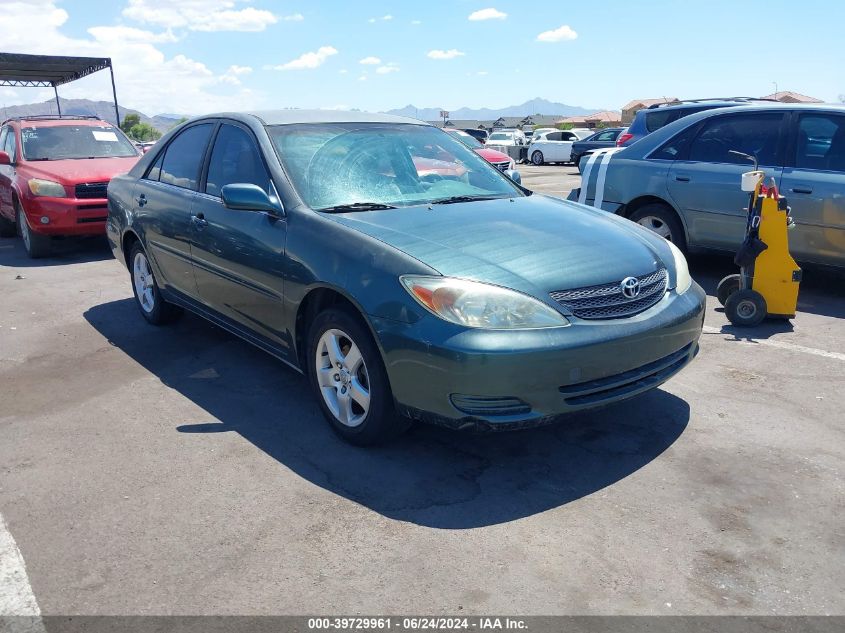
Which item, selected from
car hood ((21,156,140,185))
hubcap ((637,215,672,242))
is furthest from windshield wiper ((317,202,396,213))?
car hood ((21,156,140,185))

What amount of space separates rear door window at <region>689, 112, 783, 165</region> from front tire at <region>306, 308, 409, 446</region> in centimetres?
447

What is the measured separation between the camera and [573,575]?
2766 millimetres

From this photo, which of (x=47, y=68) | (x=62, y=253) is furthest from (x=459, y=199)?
(x=47, y=68)

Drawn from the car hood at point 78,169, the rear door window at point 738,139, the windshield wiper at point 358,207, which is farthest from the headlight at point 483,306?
the car hood at point 78,169

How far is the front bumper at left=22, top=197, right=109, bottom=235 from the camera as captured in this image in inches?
364

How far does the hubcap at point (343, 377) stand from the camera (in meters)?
3.71

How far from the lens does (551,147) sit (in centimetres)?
3216

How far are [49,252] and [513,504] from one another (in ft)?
27.5

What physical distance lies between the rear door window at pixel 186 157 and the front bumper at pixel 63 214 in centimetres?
411

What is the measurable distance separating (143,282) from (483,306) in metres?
3.92

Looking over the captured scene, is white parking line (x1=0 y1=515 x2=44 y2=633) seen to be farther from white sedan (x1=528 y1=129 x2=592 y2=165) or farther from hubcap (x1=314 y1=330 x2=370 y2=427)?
white sedan (x1=528 y1=129 x2=592 y2=165)

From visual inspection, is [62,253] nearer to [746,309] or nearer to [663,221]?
[663,221]

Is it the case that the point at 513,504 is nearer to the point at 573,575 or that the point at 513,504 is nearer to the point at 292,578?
the point at 573,575

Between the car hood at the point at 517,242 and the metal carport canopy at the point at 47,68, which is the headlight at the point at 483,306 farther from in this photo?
the metal carport canopy at the point at 47,68
